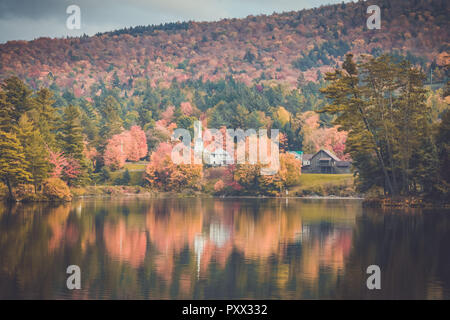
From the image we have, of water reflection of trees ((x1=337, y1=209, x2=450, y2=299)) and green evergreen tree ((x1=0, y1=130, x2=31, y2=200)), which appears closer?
water reflection of trees ((x1=337, y1=209, x2=450, y2=299))

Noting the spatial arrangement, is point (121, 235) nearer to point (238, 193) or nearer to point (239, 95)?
point (238, 193)

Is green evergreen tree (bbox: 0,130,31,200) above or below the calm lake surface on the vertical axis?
above

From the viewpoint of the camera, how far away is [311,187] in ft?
334

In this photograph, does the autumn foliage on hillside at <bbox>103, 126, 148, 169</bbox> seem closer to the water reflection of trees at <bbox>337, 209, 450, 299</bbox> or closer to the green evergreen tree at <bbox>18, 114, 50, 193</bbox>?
the green evergreen tree at <bbox>18, 114, 50, 193</bbox>

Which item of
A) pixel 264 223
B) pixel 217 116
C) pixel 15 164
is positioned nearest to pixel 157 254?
pixel 264 223

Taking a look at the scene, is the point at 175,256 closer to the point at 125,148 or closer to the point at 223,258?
the point at 223,258

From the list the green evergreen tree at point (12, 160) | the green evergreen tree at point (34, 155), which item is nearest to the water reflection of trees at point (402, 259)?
the green evergreen tree at point (12, 160)

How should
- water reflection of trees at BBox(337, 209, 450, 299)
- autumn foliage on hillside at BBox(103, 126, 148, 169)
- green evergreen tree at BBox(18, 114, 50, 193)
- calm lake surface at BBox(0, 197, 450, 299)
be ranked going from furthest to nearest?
autumn foliage on hillside at BBox(103, 126, 148, 169) < green evergreen tree at BBox(18, 114, 50, 193) < water reflection of trees at BBox(337, 209, 450, 299) < calm lake surface at BBox(0, 197, 450, 299)

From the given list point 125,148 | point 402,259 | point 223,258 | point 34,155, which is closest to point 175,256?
point 223,258

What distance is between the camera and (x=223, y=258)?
93.6 feet

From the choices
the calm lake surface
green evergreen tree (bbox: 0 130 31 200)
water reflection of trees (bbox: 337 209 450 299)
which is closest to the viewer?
the calm lake surface

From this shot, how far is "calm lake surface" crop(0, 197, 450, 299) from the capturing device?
21.3m

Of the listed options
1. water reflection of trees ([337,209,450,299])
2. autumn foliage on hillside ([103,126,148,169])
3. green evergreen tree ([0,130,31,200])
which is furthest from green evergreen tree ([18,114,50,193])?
water reflection of trees ([337,209,450,299])

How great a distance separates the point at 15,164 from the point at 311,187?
4931 centimetres
